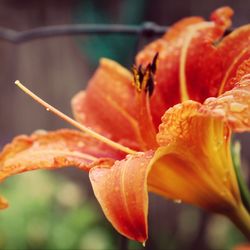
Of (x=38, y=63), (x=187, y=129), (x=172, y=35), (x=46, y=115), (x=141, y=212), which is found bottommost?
(x=141, y=212)

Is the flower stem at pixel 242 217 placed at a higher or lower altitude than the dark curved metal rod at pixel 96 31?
lower

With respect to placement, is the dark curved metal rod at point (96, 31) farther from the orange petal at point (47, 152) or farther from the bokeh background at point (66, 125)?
the bokeh background at point (66, 125)

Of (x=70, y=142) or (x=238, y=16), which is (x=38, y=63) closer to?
(x=238, y=16)

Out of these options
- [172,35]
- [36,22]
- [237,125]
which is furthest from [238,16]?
[237,125]

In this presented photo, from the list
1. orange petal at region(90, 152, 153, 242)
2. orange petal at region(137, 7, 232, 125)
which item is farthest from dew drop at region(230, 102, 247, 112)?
orange petal at region(137, 7, 232, 125)

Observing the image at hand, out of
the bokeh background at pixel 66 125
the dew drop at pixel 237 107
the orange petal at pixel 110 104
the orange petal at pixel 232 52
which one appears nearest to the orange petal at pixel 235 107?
the dew drop at pixel 237 107
